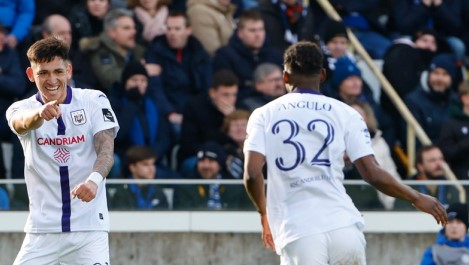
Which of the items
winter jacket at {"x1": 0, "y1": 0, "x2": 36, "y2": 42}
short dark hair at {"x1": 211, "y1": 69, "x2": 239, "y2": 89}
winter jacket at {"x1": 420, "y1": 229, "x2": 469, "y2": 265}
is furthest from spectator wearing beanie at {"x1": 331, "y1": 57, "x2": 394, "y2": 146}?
winter jacket at {"x1": 0, "y1": 0, "x2": 36, "y2": 42}

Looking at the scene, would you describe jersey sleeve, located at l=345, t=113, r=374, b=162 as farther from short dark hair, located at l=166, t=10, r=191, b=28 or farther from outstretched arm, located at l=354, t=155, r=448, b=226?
short dark hair, located at l=166, t=10, r=191, b=28

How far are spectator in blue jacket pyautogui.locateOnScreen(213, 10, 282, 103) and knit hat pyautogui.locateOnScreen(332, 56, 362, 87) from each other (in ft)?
1.90

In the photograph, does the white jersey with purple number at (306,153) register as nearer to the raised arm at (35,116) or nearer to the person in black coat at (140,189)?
the raised arm at (35,116)

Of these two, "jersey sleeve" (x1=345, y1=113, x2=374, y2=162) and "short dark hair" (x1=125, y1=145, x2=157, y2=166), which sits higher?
"jersey sleeve" (x1=345, y1=113, x2=374, y2=162)

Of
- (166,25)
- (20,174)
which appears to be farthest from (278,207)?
(166,25)

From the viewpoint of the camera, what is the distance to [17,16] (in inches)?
557

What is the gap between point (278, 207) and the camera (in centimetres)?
837

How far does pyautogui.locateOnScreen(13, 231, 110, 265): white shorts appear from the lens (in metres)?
8.85

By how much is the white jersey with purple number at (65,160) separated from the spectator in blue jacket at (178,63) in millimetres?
5187

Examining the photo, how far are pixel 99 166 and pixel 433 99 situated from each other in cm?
688

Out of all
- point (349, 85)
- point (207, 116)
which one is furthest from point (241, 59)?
point (349, 85)

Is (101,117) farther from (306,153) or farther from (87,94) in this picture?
(306,153)

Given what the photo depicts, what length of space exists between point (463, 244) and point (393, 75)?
10.6ft

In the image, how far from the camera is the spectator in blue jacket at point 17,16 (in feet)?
46.0
